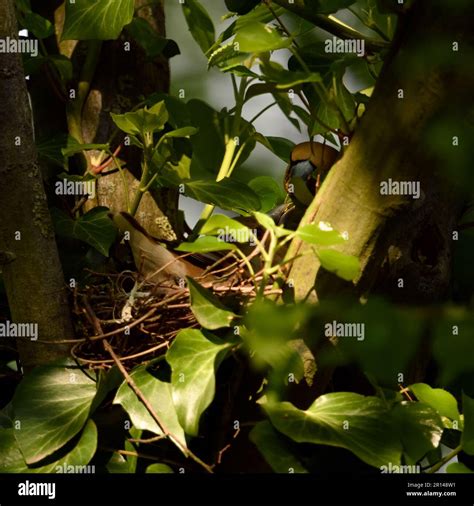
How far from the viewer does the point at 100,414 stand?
103 centimetres

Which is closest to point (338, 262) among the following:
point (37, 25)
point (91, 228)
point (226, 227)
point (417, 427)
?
point (226, 227)

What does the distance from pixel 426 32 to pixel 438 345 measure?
463 mm

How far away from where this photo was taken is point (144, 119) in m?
1.13

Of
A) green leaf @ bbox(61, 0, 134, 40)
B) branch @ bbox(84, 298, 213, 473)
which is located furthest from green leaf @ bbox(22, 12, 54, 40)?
branch @ bbox(84, 298, 213, 473)

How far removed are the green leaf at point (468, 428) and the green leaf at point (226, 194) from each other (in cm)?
44

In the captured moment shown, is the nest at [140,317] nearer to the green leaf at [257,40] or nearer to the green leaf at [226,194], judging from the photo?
the green leaf at [226,194]

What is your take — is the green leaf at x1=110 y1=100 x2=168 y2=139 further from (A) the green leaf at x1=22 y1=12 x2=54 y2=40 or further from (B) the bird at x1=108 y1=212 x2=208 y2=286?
(A) the green leaf at x1=22 y1=12 x2=54 y2=40

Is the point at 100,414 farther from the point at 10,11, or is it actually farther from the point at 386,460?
the point at 10,11

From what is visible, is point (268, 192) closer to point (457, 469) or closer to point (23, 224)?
point (23, 224)

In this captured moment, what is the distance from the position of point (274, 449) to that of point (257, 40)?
1.65 feet

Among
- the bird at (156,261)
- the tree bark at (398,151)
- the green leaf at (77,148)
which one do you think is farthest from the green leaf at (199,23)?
the tree bark at (398,151)

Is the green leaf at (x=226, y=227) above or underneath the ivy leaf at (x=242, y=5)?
underneath

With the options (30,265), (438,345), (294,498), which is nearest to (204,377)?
(294,498)

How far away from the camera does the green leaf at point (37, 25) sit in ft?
4.39
